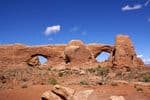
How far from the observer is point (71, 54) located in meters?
31.3

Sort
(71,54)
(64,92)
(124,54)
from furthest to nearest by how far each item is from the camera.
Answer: (71,54) → (124,54) → (64,92)

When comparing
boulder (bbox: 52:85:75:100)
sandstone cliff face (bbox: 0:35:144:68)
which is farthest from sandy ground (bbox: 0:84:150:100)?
sandstone cliff face (bbox: 0:35:144:68)

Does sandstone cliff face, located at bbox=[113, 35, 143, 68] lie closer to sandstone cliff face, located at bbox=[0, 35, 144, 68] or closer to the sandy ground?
sandstone cliff face, located at bbox=[0, 35, 144, 68]

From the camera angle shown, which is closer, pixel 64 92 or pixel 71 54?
pixel 64 92

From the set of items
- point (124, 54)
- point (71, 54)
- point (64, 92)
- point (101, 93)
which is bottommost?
point (101, 93)

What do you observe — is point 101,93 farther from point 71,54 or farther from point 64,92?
point 71,54

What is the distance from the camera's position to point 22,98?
14.1 m

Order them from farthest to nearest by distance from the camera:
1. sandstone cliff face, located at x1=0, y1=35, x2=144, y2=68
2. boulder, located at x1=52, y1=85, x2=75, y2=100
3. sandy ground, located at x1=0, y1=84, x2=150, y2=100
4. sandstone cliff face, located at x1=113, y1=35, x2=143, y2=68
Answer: sandstone cliff face, located at x1=0, y1=35, x2=144, y2=68
sandstone cliff face, located at x1=113, y1=35, x2=143, y2=68
sandy ground, located at x1=0, y1=84, x2=150, y2=100
boulder, located at x1=52, y1=85, x2=75, y2=100

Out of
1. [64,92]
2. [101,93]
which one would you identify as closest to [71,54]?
[101,93]

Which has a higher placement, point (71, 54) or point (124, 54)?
point (71, 54)

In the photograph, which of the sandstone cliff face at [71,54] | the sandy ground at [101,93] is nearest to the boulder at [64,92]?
the sandy ground at [101,93]

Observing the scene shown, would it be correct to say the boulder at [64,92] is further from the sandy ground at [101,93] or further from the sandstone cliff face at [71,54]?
the sandstone cliff face at [71,54]

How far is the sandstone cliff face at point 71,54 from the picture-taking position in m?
28.7

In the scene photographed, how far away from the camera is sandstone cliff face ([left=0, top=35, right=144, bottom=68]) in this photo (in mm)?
28689
